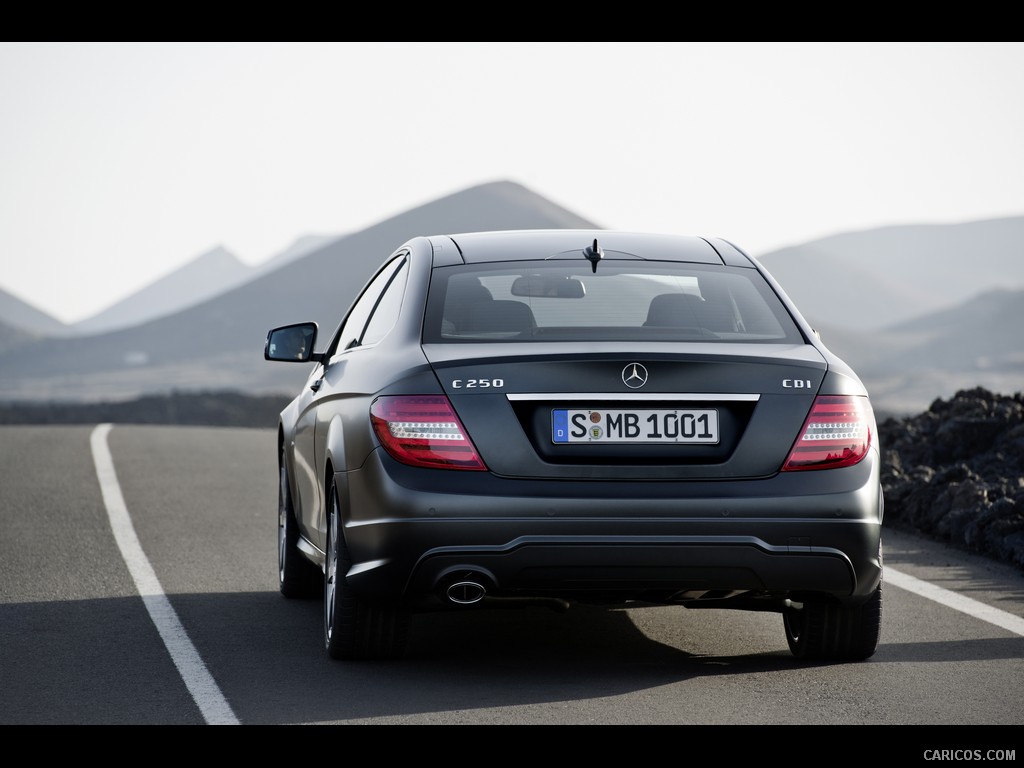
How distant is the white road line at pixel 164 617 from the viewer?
5926 mm

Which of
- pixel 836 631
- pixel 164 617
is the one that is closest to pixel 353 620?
pixel 164 617

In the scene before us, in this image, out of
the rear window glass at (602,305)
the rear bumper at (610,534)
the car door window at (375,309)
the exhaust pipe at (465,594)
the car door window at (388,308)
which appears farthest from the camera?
the car door window at (375,309)

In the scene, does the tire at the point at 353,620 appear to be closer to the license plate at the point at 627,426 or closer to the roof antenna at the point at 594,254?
the license plate at the point at 627,426

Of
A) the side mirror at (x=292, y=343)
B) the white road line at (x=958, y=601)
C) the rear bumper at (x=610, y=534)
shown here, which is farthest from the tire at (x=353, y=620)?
the white road line at (x=958, y=601)

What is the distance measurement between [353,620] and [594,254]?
1.81 meters

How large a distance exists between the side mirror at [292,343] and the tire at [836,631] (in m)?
2.68

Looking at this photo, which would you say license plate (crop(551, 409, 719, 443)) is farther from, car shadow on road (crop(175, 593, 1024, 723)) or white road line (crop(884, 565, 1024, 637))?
white road line (crop(884, 565, 1024, 637))

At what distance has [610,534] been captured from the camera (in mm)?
5906

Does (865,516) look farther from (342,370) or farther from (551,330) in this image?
(342,370)

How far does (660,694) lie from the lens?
6.11 meters
